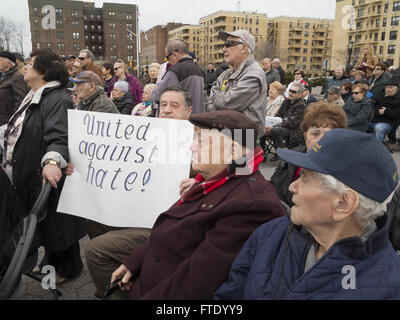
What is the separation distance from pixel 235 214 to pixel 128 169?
1028mm

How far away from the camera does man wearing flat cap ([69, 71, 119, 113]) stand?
11.9 ft

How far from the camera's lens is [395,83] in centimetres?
774

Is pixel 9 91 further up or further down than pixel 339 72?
further down

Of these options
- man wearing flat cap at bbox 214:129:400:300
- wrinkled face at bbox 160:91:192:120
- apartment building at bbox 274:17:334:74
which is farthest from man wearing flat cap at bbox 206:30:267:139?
apartment building at bbox 274:17:334:74

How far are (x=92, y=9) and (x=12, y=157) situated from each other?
93786 millimetres

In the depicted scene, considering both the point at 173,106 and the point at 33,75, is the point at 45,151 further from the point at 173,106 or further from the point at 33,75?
the point at 173,106

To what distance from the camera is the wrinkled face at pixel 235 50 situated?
3.62 metres

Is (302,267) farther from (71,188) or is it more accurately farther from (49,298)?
(49,298)

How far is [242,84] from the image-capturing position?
136 inches

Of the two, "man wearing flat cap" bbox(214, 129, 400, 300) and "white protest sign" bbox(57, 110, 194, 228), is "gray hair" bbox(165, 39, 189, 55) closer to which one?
"white protest sign" bbox(57, 110, 194, 228)

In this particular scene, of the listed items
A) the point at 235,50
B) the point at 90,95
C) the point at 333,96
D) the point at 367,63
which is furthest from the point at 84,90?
the point at 367,63

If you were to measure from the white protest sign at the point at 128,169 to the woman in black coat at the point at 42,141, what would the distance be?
213mm

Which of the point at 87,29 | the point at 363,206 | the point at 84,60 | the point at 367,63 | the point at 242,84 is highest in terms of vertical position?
the point at 87,29

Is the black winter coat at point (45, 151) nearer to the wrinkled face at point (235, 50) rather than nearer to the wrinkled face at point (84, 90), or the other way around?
the wrinkled face at point (84, 90)
